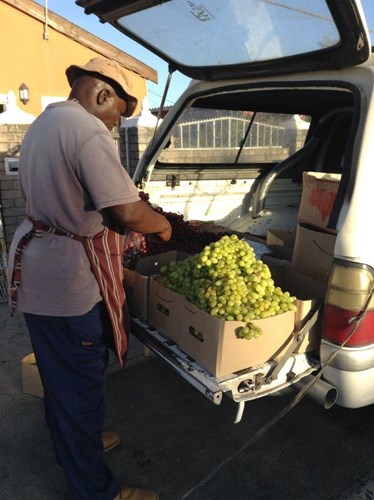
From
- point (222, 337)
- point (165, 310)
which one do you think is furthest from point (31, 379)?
point (222, 337)

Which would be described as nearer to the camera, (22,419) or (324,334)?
(324,334)

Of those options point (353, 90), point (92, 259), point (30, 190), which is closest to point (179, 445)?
point (92, 259)

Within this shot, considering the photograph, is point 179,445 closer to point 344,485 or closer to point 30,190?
point 344,485

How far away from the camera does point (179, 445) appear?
2.91 metres

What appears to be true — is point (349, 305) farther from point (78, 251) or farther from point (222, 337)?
point (78, 251)

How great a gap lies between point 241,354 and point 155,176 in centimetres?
232

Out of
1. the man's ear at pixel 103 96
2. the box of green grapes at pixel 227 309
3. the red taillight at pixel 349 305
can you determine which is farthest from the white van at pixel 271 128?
the man's ear at pixel 103 96

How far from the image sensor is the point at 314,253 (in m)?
2.60

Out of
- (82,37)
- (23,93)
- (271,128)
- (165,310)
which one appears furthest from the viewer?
(82,37)

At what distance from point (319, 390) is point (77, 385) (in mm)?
1199

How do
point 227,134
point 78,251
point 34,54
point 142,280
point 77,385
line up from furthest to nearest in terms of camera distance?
point 34,54, point 227,134, point 142,280, point 77,385, point 78,251

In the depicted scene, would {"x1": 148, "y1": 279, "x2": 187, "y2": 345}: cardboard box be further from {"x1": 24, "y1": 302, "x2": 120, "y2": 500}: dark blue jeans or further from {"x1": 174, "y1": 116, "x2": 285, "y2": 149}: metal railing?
{"x1": 174, "y1": 116, "x2": 285, "y2": 149}: metal railing

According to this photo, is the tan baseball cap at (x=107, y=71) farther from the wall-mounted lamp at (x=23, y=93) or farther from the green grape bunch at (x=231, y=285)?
the wall-mounted lamp at (x=23, y=93)

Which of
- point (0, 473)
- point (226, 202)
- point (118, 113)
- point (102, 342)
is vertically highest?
point (118, 113)
